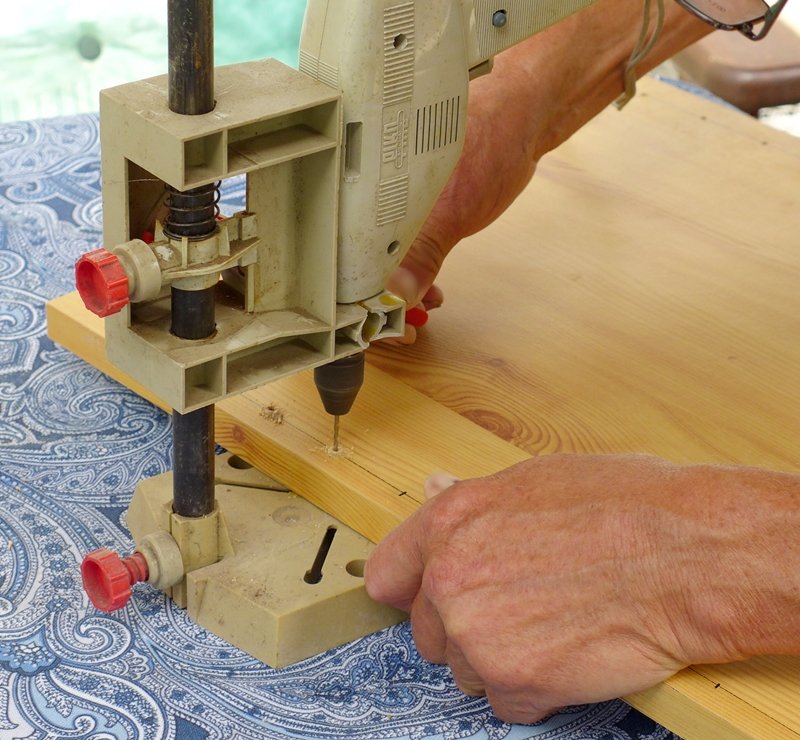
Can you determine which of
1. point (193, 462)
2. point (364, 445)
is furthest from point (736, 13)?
point (193, 462)

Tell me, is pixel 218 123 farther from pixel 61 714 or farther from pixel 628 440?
pixel 628 440

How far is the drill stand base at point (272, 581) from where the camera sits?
3.26 ft

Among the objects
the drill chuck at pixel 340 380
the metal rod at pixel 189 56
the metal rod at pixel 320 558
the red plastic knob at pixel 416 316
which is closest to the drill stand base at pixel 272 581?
the metal rod at pixel 320 558

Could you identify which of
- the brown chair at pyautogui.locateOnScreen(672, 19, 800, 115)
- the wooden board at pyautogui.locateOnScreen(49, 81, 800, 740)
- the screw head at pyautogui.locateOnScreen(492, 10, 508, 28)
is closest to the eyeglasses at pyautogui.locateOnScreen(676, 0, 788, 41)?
the screw head at pyautogui.locateOnScreen(492, 10, 508, 28)

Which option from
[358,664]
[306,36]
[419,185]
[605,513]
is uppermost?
[306,36]

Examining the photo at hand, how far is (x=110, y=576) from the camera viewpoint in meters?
0.97

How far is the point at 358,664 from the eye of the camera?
3.31 ft

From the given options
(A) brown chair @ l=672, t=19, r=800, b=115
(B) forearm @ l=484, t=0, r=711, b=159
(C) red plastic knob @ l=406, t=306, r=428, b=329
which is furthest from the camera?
(A) brown chair @ l=672, t=19, r=800, b=115

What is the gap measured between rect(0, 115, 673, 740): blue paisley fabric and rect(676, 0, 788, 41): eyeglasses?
0.54 meters

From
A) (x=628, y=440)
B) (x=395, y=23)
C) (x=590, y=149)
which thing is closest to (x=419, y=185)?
(x=395, y=23)

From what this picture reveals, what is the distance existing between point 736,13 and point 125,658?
2.38 ft

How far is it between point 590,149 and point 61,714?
1.02 meters

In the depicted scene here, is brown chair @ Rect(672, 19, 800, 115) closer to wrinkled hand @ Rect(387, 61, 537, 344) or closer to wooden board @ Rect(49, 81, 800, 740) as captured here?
wooden board @ Rect(49, 81, 800, 740)

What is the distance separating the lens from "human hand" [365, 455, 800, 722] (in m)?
0.89
